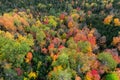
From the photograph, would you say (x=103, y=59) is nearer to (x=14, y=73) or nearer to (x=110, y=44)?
(x=110, y=44)

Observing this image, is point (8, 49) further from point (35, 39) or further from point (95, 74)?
point (95, 74)

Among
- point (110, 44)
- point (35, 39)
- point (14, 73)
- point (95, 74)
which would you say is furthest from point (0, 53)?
point (110, 44)

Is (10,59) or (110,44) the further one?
(110,44)

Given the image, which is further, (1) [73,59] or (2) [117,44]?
(2) [117,44]

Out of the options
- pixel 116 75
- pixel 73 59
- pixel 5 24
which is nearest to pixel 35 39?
pixel 5 24

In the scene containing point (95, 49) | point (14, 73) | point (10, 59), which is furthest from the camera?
point (95, 49)

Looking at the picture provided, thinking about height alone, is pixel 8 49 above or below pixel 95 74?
above

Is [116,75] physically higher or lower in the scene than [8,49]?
lower

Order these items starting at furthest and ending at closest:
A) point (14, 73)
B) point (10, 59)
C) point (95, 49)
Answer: point (95, 49) < point (10, 59) < point (14, 73)
